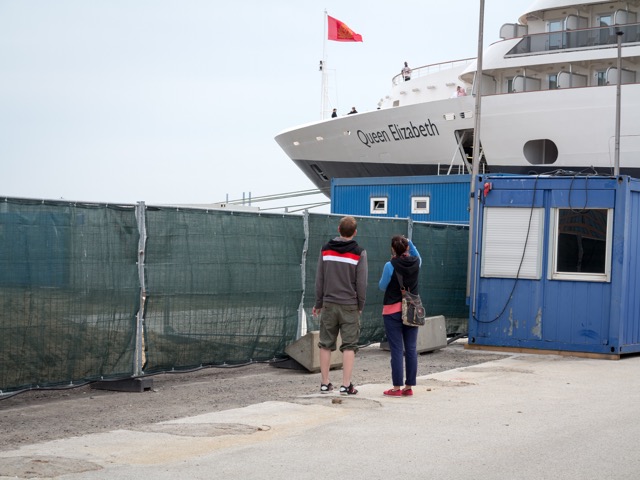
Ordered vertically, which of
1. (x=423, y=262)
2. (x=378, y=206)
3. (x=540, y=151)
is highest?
(x=540, y=151)

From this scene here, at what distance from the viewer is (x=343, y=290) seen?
991 cm

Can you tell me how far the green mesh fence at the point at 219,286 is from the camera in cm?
1072

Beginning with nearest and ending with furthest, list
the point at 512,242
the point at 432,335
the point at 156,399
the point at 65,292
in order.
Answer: the point at 65,292 → the point at 156,399 → the point at 512,242 → the point at 432,335

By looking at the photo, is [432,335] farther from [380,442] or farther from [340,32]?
→ [340,32]

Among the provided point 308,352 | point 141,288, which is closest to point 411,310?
point 308,352

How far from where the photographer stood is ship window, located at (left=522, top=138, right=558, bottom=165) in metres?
38.8

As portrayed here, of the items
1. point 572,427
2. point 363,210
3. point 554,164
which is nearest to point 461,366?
point 572,427

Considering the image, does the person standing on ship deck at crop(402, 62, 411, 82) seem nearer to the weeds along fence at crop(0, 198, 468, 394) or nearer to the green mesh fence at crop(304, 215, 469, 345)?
the green mesh fence at crop(304, 215, 469, 345)

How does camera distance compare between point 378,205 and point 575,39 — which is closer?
point 378,205

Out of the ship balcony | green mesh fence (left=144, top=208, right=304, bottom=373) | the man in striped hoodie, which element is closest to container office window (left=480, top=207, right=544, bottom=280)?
green mesh fence (left=144, top=208, right=304, bottom=373)

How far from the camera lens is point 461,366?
13578mm

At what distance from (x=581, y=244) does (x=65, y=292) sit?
7.68 m

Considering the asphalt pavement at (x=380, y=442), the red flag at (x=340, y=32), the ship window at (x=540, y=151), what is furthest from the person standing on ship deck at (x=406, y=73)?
the asphalt pavement at (x=380, y=442)

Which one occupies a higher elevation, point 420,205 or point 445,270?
point 420,205
